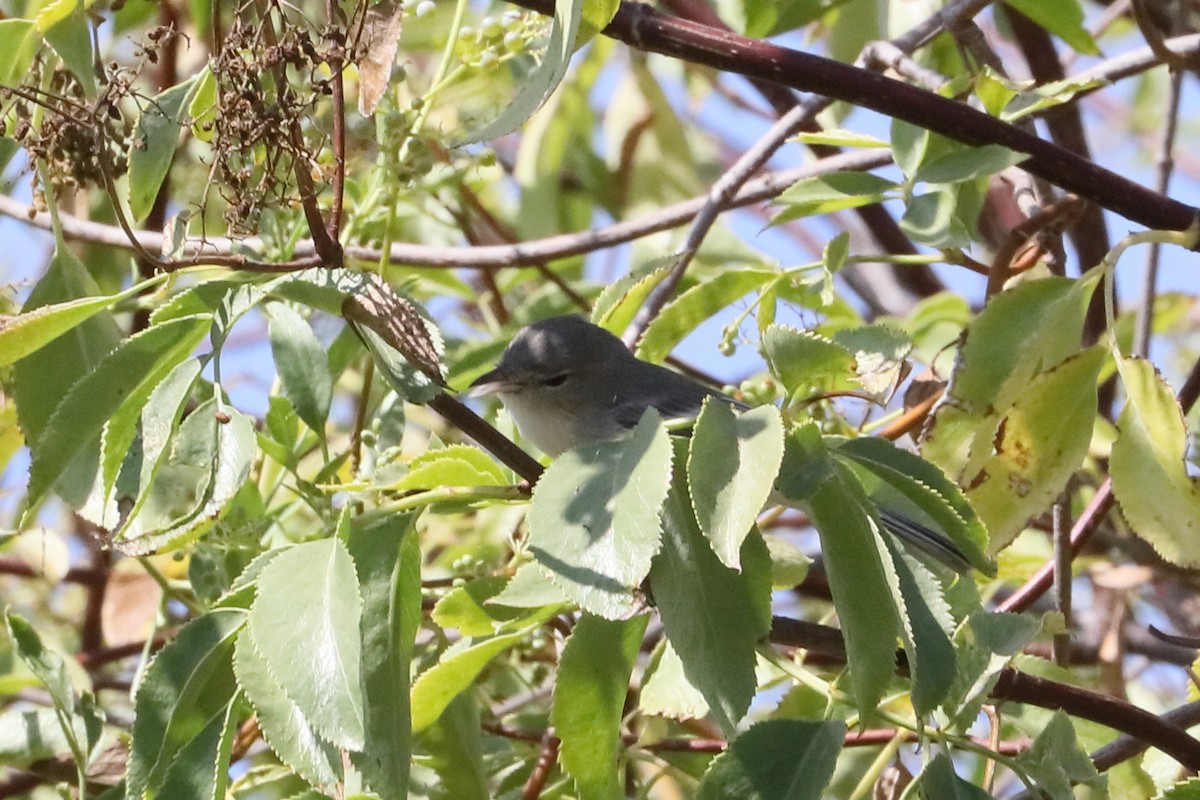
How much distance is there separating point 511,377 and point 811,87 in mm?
1209

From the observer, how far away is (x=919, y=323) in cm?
263

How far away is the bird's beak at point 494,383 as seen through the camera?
2701 millimetres

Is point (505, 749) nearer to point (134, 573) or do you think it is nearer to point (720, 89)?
point (134, 573)

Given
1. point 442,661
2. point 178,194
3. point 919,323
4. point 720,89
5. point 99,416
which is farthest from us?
point 720,89

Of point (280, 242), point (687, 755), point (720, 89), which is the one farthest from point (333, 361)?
point (720, 89)

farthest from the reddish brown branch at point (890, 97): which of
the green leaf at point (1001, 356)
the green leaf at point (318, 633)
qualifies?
the green leaf at point (318, 633)

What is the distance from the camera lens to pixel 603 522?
1110mm

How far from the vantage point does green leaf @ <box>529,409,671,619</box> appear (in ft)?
3.55

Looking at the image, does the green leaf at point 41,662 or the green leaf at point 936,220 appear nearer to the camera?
the green leaf at point 41,662

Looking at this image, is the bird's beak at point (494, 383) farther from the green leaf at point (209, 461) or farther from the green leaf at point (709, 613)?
the green leaf at point (709, 613)

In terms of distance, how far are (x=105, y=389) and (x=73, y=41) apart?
18.4 inches

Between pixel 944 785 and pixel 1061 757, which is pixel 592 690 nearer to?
pixel 944 785

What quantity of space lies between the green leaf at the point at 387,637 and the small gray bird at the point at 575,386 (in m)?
1.31

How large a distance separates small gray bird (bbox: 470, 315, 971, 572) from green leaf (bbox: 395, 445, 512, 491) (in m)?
1.08
